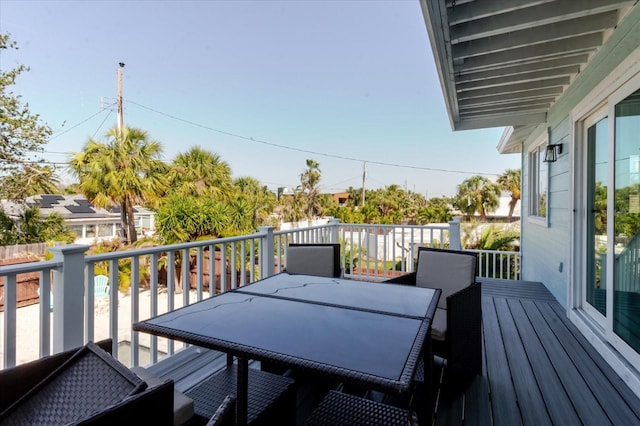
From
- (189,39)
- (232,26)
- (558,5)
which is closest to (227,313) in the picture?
(558,5)

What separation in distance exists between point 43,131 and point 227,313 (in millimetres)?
16605

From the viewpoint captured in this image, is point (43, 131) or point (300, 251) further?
point (43, 131)

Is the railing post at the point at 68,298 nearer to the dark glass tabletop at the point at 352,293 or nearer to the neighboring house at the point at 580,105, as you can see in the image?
the dark glass tabletop at the point at 352,293

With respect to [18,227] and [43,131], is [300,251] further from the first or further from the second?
[43,131]

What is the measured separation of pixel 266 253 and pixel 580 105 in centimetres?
354

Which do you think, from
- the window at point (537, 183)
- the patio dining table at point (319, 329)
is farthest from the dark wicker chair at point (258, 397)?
the window at point (537, 183)

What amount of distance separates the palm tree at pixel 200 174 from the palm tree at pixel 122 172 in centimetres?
123

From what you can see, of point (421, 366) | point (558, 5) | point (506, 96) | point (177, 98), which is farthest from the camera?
point (177, 98)

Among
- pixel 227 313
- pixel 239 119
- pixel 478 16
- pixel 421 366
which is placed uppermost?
pixel 239 119

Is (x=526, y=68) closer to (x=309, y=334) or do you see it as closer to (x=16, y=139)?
(x=309, y=334)

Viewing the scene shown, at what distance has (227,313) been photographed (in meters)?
1.72

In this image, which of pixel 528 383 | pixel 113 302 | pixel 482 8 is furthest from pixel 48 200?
pixel 528 383

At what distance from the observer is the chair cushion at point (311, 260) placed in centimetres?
321

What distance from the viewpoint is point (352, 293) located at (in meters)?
Result: 2.14
